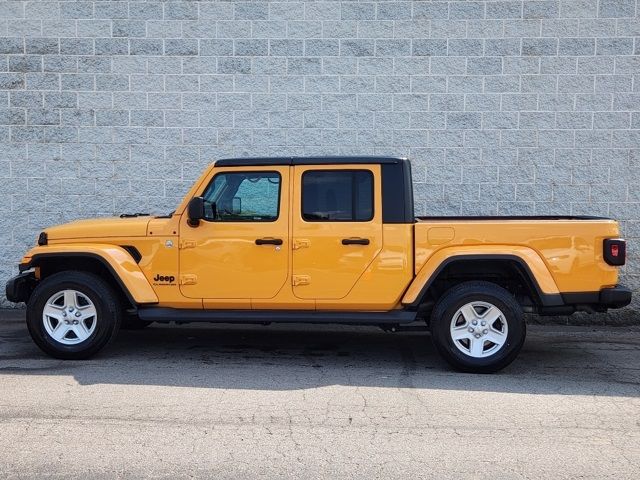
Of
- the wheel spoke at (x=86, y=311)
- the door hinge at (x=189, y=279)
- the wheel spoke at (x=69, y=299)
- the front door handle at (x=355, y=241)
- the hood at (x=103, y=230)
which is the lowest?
the wheel spoke at (x=86, y=311)

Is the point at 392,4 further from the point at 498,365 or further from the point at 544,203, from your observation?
the point at 498,365

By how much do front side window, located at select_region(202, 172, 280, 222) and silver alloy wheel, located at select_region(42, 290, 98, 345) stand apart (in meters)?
1.47

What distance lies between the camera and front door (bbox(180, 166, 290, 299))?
6582 mm

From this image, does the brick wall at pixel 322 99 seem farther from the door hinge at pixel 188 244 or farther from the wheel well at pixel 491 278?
the door hinge at pixel 188 244

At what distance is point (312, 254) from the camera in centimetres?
654

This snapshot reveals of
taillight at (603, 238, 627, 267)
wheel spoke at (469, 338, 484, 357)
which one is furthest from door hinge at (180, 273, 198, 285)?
taillight at (603, 238, 627, 267)

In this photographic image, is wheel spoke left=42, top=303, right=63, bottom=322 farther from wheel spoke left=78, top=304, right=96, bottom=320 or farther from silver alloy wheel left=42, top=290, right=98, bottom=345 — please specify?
wheel spoke left=78, top=304, right=96, bottom=320

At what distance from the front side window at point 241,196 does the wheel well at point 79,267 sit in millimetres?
1178

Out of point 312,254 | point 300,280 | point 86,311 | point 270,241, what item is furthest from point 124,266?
point 312,254

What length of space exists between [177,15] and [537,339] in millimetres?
6248

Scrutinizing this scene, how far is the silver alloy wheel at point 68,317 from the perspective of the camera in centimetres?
675

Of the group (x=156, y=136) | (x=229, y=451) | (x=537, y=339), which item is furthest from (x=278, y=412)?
(x=156, y=136)

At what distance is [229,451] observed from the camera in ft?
14.5

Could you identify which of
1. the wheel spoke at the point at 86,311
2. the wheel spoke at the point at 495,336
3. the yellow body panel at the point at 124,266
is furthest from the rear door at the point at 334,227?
the wheel spoke at the point at 86,311
